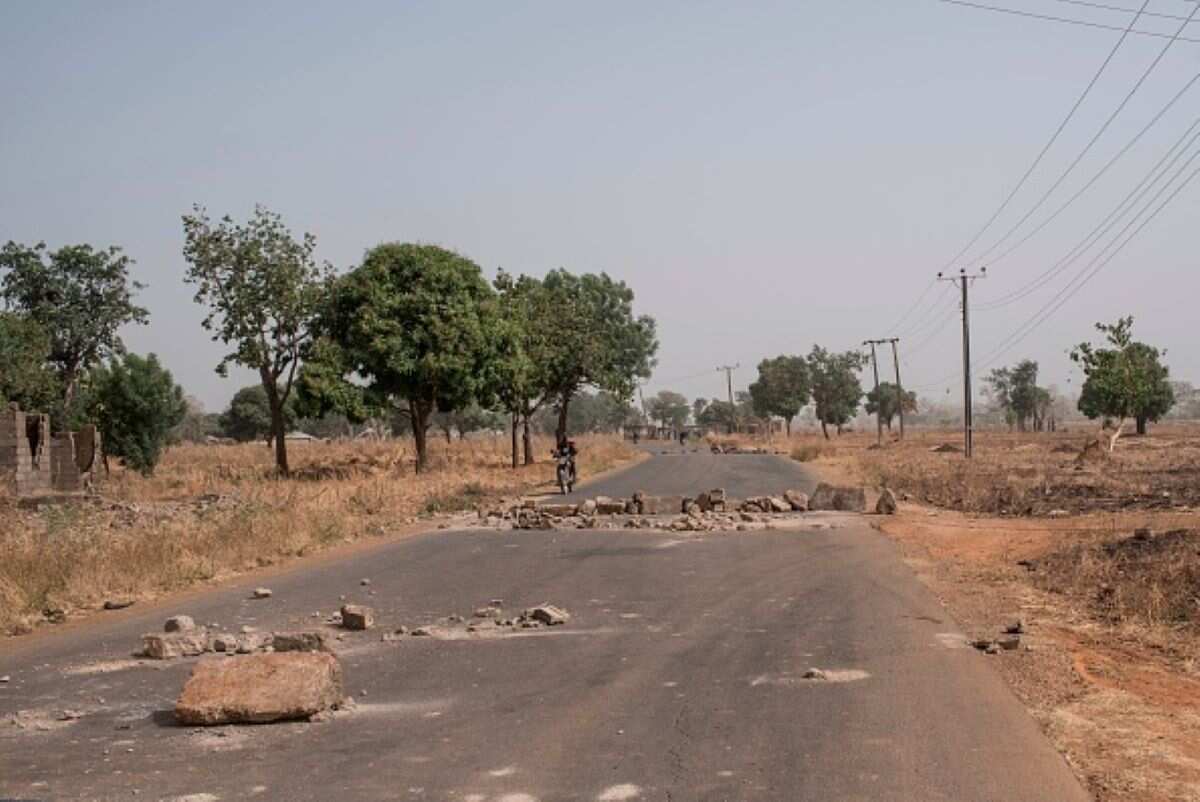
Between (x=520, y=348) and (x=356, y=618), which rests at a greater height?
(x=520, y=348)

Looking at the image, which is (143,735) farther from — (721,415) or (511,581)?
(721,415)

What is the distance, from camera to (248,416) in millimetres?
101500

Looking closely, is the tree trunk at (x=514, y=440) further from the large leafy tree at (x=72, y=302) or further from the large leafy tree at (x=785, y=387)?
the large leafy tree at (x=785, y=387)

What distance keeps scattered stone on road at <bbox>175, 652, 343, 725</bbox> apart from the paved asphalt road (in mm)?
137

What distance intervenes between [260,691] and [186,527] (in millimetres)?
13320

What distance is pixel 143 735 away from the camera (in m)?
7.73

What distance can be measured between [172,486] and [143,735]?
34652 millimetres

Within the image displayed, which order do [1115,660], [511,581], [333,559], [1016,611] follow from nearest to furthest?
[1115,660] < [1016,611] < [511,581] < [333,559]

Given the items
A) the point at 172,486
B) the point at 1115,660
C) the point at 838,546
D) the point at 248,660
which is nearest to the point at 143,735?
the point at 248,660

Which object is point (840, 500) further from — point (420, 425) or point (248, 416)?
point (248, 416)

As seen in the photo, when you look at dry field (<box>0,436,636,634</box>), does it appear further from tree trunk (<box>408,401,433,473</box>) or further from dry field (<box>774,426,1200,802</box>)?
dry field (<box>774,426,1200,802</box>)

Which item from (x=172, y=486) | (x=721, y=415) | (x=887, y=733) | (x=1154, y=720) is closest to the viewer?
(x=887, y=733)

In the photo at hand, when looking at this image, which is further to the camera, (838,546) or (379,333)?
(379,333)

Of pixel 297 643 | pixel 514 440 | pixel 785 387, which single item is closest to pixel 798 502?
pixel 297 643
